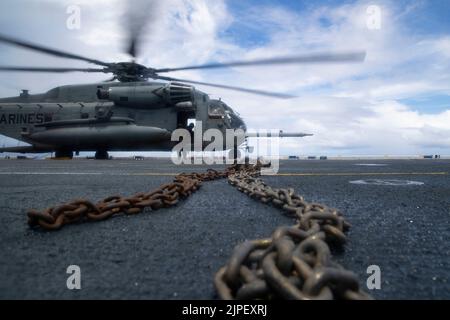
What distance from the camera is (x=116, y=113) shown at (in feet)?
52.6

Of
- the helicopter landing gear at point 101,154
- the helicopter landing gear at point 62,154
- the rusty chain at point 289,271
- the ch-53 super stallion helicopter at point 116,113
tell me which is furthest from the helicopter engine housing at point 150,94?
the rusty chain at point 289,271

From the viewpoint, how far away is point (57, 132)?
16500mm

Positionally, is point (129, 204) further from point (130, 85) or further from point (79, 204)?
point (130, 85)

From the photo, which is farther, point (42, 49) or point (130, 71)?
point (130, 71)

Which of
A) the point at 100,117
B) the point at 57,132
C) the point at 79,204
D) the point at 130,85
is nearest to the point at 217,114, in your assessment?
the point at 130,85

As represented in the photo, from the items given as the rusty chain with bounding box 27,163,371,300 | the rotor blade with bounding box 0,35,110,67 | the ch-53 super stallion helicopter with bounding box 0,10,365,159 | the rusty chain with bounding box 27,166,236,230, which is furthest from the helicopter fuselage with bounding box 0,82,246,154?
the rusty chain with bounding box 27,163,371,300

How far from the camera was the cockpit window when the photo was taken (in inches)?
636

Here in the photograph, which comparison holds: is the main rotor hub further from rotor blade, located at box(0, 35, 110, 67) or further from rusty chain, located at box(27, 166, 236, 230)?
rusty chain, located at box(27, 166, 236, 230)

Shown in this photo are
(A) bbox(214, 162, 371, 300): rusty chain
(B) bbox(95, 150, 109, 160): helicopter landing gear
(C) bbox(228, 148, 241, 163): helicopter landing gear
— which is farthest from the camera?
(B) bbox(95, 150, 109, 160): helicopter landing gear

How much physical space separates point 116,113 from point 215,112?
5074 millimetres

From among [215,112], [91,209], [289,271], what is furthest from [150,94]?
[289,271]

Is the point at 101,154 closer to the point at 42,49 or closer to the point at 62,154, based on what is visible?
the point at 62,154

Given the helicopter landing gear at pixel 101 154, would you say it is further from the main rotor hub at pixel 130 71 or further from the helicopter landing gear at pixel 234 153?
the helicopter landing gear at pixel 234 153

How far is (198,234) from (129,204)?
0.62 meters
